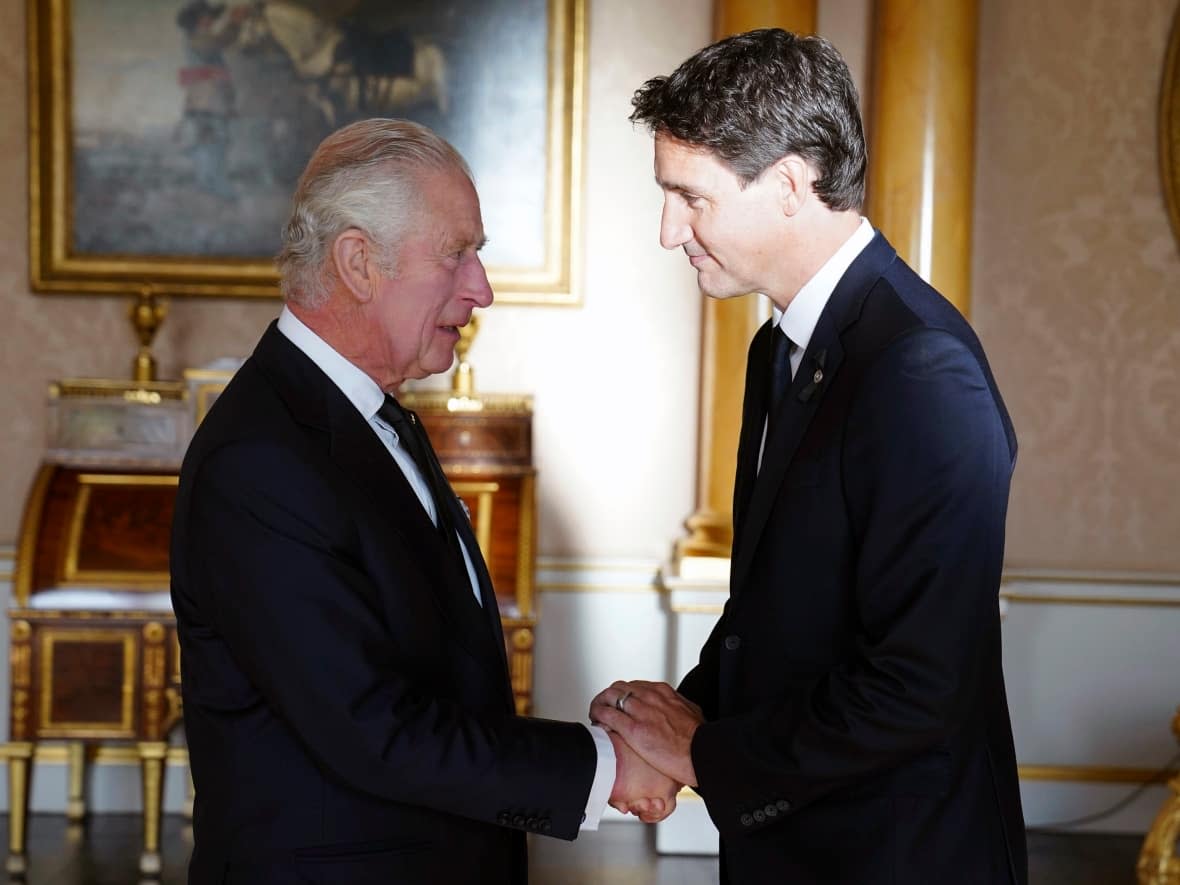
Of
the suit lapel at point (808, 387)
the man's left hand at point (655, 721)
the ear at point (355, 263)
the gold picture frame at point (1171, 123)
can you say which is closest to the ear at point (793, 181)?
the suit lapel at point (808, 387)

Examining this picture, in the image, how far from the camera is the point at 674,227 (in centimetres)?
198

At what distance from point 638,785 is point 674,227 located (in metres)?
0.84

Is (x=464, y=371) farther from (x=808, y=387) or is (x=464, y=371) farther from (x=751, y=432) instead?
(x=808, y=387)

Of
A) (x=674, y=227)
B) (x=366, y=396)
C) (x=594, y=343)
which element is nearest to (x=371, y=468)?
(x=366, y=396)

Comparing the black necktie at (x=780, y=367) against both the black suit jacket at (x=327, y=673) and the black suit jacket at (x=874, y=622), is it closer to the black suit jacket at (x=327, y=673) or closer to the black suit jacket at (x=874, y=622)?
the black suit jacket at (x=874, y=622)

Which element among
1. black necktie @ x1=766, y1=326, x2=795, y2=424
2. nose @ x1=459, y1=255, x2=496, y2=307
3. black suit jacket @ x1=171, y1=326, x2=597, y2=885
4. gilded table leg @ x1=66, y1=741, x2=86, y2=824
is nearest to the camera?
black suit jacket @ x1=171, y1=326, x2=597, y2=885

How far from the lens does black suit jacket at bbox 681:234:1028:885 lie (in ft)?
5.55

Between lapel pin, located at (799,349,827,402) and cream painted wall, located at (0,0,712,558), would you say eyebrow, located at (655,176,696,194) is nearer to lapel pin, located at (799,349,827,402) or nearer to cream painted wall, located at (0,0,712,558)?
→ lapel pin, located at (799,349,827,402)

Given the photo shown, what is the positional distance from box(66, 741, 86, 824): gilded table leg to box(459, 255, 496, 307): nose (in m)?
3.58

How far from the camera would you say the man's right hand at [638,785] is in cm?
209

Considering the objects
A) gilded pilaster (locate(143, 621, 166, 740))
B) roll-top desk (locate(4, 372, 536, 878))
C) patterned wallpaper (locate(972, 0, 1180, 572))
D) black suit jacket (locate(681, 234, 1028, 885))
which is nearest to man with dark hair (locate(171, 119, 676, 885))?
black suit jacket (locate(681, 234, 1028, 885))

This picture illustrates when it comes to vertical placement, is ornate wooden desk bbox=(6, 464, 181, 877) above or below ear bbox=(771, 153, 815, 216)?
below

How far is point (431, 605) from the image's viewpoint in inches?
77.0

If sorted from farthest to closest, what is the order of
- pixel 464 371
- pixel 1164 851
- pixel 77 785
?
pixel 77 785 → pixel 464 371 → pixel 1164 851
